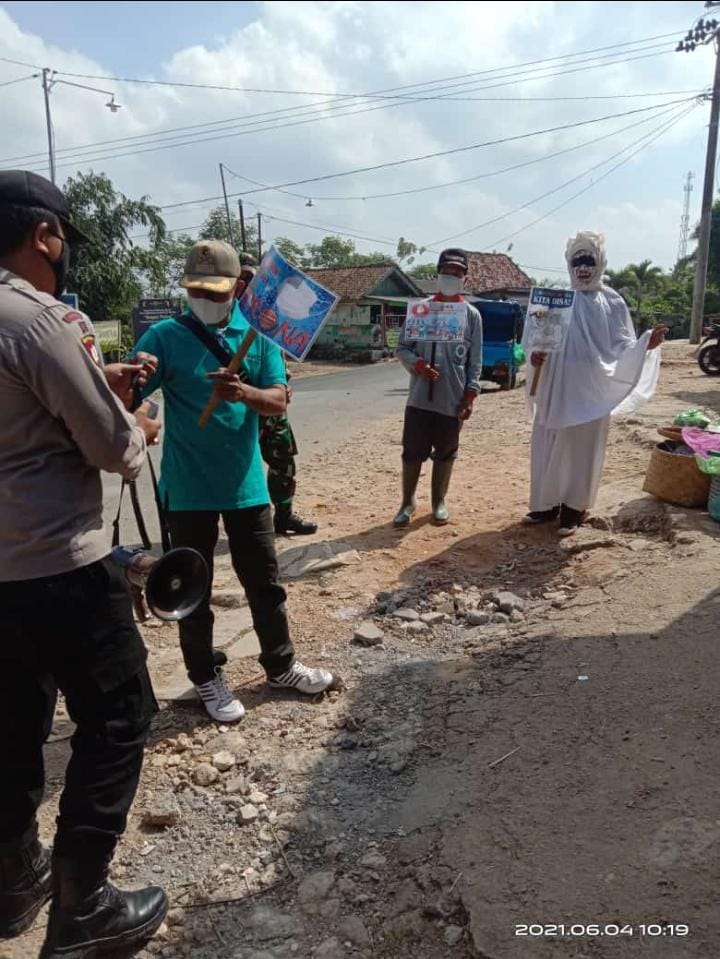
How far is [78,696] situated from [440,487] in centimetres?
369

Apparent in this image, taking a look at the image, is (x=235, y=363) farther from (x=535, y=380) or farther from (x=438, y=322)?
(x=535, y=380)

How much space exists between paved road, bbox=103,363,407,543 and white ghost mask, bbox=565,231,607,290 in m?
3.46

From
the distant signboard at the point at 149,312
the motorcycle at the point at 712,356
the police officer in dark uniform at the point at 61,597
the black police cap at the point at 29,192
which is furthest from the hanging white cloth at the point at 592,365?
the distant signboard at the point at 149,312

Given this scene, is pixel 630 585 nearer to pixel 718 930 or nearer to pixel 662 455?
pixel 662 455

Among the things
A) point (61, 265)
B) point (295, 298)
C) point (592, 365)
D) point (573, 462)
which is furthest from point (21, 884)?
point (592, 365)

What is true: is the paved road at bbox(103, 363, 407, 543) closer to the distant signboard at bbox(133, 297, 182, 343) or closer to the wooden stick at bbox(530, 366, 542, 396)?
the wooden stick at bbox(530, 366, 542, 396)

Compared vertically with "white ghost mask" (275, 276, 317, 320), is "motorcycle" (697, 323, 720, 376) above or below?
below

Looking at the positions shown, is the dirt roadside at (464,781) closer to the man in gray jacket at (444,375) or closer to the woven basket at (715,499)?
the woven basket at (715,499)

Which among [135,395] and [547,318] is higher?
[547,318]

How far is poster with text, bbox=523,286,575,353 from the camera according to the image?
14.8 feet

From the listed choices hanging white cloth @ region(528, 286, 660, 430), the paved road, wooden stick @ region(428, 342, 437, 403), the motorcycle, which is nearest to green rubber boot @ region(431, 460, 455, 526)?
wooden stick @ region(428, 342, 437, 403)

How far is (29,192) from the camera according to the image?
1.58 meters

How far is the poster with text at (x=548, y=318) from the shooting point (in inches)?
177

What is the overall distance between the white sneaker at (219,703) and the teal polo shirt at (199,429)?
75 cm
